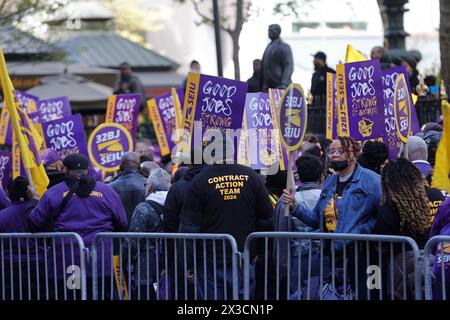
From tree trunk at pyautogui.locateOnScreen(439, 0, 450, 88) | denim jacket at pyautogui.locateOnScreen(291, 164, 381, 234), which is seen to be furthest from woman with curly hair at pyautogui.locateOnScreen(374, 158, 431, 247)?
tree trunk at pyautogui.locateOnScreen(439, 0, 450, 88)

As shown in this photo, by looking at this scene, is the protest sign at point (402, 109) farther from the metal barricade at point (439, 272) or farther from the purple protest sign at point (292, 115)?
the metal barricade at point (439, 272)

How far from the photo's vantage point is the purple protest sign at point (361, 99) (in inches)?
438

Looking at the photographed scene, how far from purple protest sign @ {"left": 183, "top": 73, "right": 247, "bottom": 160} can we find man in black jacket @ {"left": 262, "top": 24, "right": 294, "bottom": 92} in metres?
6.93

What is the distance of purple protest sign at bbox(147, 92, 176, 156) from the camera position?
16.1 m

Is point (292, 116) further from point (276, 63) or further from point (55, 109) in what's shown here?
point (276, 63)

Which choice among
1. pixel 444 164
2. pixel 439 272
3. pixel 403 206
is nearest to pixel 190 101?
pixel 444 164

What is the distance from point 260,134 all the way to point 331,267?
3940 mm

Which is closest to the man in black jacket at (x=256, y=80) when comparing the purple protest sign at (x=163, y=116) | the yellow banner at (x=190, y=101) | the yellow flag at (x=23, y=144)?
the purple protest sign at (x=163, y=116)

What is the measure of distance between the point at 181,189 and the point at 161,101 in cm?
698

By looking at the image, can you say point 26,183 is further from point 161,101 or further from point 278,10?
point 278,10

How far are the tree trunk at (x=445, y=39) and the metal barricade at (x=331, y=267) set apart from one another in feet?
29.6

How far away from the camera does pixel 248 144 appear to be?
12.2 metres

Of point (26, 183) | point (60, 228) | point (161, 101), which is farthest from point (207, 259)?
point (161, 101)

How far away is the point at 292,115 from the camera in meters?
9.94
